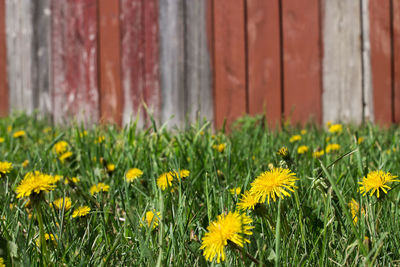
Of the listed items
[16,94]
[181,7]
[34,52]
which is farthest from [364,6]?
[16,94]

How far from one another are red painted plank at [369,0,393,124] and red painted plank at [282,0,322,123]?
1.08ft

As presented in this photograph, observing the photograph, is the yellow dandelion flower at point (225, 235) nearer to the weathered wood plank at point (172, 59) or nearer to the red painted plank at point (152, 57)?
the weathered wood plank at point (172, 59)

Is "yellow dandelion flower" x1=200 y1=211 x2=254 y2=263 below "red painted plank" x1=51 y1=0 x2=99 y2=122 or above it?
below

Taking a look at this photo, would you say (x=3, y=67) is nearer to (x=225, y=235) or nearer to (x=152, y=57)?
(x=152, y=57)

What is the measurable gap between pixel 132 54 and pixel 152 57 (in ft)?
0.67

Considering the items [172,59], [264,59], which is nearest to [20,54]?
[172,59]

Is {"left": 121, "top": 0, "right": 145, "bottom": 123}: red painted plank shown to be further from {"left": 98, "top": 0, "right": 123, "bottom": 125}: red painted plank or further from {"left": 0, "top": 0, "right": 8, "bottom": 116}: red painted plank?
{"left": 0, "top": 0, "right": 8, "bottom": 116}: red painted plank

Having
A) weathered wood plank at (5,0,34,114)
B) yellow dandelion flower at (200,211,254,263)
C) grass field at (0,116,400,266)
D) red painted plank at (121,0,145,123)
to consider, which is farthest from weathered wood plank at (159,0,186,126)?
yellow dandelion flower at (200,211,254,263)

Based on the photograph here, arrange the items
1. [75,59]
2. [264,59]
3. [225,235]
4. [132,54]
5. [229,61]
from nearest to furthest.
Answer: [225,235] → [264,59] → [229,61] → [132,54] → [75,59]

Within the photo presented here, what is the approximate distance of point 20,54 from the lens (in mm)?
4562

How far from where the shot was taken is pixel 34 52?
14.4 ft

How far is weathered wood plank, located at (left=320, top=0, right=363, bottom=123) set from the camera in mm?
2914

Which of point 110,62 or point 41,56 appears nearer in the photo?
point 110,62

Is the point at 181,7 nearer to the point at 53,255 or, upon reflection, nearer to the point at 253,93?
the point at 253,93
